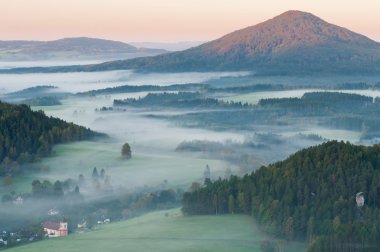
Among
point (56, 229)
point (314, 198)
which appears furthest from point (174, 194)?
point (314, 198)

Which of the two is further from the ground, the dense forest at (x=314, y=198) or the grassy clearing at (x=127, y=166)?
the dense forest at (x=314, y=198)

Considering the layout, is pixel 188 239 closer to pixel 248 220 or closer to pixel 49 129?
pixel 248 220

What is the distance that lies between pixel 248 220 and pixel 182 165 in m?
37.9

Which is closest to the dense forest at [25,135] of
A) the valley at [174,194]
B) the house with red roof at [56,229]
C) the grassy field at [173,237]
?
the valley at [174,194]

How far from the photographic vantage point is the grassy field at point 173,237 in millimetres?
57156

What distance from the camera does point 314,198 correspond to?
206 ft

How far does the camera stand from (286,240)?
58656mm

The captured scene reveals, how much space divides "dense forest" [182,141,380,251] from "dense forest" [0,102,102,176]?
30.2 meters

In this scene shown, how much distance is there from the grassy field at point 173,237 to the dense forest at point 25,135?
98.4 feet

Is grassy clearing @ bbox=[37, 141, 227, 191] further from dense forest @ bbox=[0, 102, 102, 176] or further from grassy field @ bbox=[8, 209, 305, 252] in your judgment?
grassy field @ bbox=[8, 209, 305, 252]

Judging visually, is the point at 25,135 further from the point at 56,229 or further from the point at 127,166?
the point at 56,229

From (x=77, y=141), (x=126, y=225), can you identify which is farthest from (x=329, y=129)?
(x=126, y=225)

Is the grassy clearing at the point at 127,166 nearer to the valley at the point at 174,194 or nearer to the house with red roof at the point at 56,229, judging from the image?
the valley at the point at 174,194

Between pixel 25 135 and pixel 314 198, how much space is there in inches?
1860
